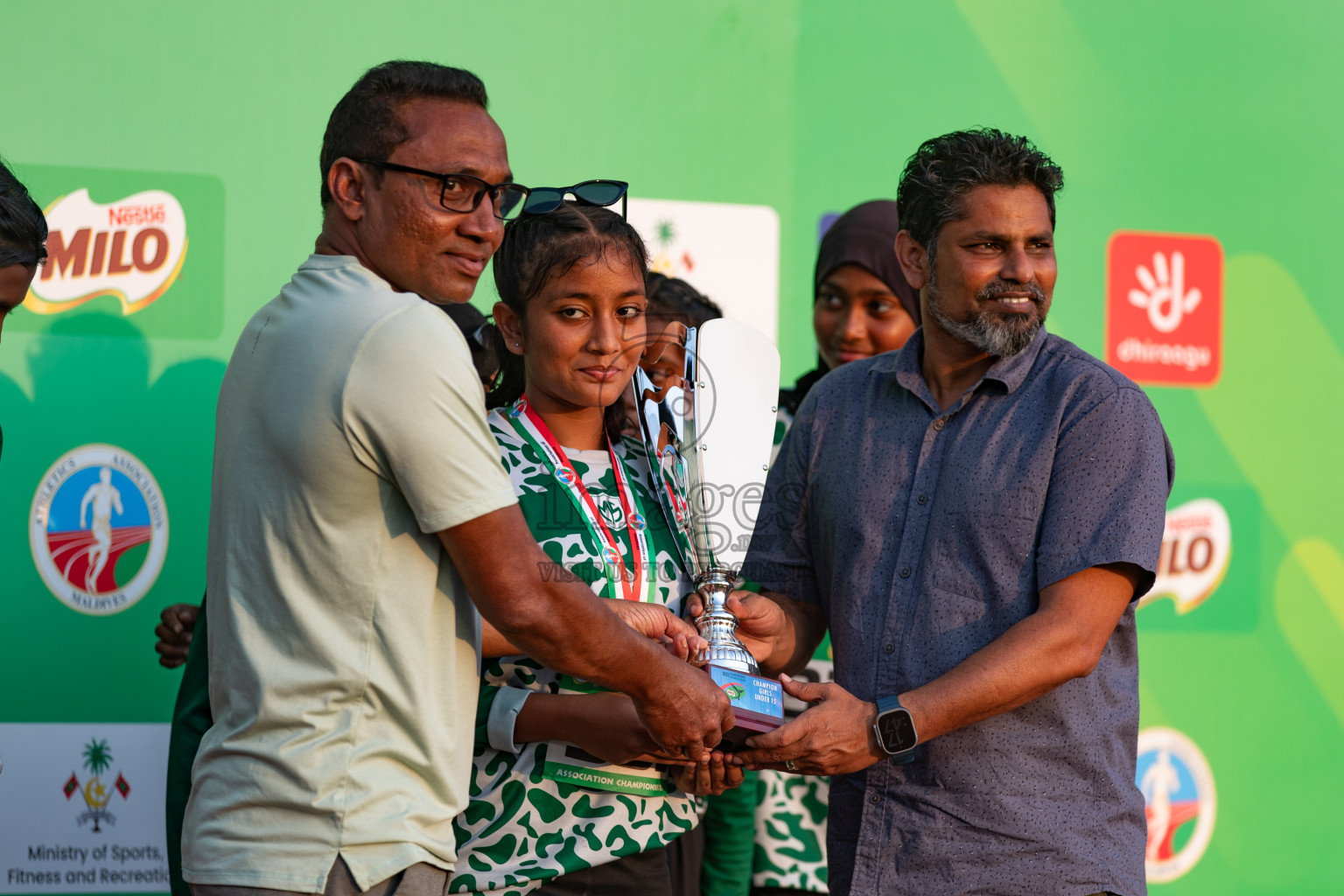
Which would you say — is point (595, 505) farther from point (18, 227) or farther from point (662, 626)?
point (18, 227)

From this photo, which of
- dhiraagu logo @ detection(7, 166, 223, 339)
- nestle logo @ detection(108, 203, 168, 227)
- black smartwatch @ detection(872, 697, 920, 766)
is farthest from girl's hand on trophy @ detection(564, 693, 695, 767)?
nestle logo @ detection(108, 203, 168, 227)

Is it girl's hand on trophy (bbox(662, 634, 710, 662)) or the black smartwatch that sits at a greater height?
girl's hand on trophy (bbox(662, 634, 710, 662))

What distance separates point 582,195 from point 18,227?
2.95ft

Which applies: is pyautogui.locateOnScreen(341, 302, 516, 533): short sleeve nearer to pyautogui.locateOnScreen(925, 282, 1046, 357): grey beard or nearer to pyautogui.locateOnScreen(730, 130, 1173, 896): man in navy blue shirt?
pyautogui.locateOnScreen(730, 130, 1173, 896): man in navy blue shirt

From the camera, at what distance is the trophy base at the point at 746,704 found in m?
1.84

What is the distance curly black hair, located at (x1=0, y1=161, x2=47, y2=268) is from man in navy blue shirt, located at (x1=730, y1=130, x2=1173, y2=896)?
1.28 m

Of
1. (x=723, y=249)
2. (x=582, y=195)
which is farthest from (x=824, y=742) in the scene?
(x=723, y=249)

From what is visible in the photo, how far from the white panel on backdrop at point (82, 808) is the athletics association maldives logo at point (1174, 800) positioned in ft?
8.97

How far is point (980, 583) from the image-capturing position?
2006 mm

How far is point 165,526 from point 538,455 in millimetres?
1466

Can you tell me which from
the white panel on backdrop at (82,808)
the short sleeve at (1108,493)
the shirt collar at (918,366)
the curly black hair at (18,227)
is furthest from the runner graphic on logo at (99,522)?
the short sleeve at (1108,493)

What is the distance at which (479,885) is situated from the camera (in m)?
1.77

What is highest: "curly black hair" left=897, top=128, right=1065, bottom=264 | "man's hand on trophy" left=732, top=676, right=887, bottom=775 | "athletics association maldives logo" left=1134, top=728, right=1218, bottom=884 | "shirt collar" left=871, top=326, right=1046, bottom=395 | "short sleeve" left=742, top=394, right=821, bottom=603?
"curly black hair" left=897, top=128, right=1065, bottom=264

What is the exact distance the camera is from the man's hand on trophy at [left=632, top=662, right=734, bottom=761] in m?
1.67
